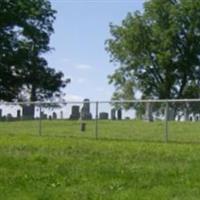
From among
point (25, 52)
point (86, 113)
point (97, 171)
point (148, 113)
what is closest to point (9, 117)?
point (86, 113)

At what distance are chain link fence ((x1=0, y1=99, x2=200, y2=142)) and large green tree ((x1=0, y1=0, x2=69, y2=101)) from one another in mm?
35832

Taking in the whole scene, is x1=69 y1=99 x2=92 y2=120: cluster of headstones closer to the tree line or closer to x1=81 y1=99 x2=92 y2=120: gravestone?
x1=81 y1=99 x2=92 y2=120: gravestone

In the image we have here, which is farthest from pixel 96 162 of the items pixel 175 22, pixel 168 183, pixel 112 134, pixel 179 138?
pixel 175 22

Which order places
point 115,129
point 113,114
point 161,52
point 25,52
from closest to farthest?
point 115,129 < point 113,114 < point 25,52 < point 161,52

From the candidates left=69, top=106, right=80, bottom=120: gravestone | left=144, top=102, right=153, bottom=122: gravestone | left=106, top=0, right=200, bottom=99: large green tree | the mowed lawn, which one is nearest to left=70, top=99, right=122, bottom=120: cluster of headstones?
left=69, top=106, right=80, bottom=120: gravestone

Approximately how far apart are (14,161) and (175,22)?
6723cm

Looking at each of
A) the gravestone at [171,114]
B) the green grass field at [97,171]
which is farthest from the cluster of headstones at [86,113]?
the green grass field at [97,171]

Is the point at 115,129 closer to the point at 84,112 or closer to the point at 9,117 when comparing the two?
the point at 84,112

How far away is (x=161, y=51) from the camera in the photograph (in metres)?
82.9

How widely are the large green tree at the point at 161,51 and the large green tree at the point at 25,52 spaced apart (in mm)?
11996

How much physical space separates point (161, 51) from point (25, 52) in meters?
18.6

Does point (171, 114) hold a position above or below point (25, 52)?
below

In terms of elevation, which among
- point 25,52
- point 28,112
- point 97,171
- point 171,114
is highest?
point 25,52

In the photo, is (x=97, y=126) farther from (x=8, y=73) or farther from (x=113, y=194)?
(x=8, y=73)
